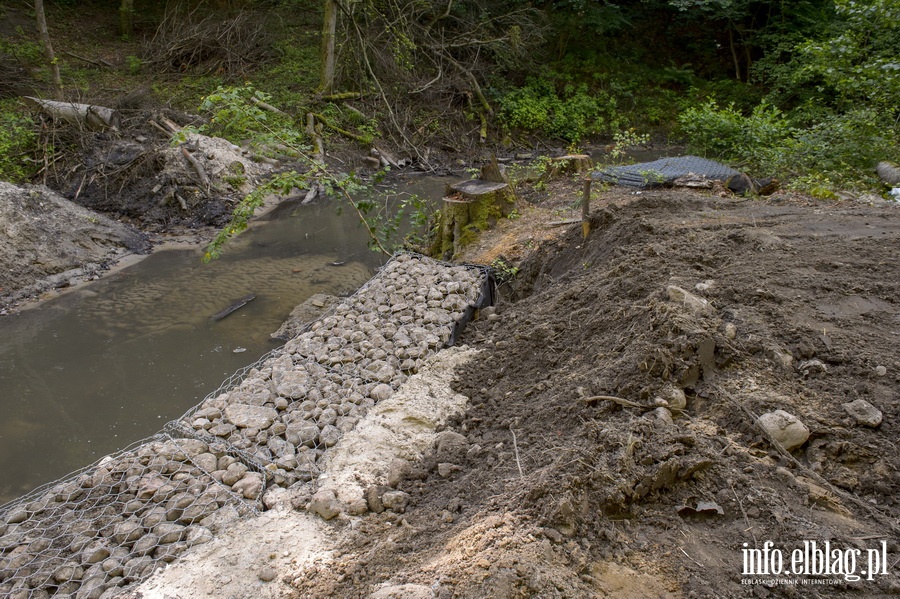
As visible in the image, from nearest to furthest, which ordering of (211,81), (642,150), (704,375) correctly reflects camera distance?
1. (704,375)
2. (211,81)
3. (642,150)

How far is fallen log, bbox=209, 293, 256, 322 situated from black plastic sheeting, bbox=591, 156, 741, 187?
3862mm

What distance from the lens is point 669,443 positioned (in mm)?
2072

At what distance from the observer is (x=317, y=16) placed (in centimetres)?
1564

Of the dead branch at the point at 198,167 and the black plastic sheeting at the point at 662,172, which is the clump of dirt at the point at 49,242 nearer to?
the dead branch at the point at 198,167

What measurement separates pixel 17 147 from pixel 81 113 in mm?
996

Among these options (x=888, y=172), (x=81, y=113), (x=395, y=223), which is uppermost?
(x=81, y=113)

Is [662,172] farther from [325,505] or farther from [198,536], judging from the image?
[198,536]

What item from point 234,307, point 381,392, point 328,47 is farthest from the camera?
point 328,47

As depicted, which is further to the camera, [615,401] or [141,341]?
[141,341]

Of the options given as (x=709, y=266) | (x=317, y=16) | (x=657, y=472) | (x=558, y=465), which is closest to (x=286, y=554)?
(x=558, y=465)

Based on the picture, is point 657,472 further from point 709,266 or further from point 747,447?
point 709,266

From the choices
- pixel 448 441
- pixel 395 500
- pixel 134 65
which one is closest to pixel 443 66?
pixel 134 65

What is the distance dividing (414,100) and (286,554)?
446 inches

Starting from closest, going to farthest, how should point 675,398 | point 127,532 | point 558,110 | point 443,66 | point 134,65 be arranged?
point 675,398 < point 127,532 < point 134,65 < point 443,66 < point 558,110
